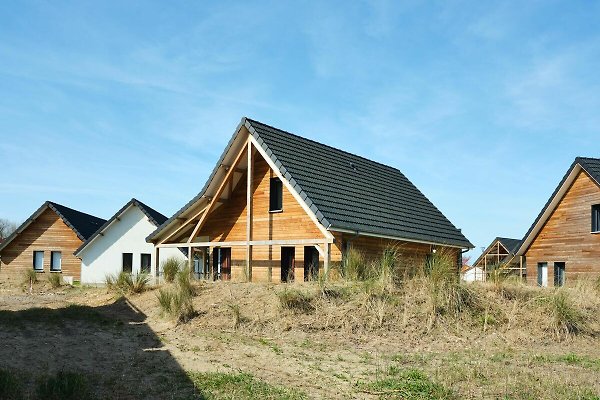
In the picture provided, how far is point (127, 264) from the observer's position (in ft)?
119

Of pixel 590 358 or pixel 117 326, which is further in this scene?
pixel 117 326

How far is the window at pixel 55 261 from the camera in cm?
3916

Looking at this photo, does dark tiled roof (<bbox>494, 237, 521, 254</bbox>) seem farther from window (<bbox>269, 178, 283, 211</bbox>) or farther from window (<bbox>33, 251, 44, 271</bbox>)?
window (<bbox>33, 251, 44, 271</bbox>)

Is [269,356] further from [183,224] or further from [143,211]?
[143,211]

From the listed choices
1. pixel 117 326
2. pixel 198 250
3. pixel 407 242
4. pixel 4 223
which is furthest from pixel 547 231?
pixel 4 223

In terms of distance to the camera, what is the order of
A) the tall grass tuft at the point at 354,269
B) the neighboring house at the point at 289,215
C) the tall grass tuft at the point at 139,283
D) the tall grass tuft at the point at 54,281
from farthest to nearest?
the tall grass tuft at the point at 54,281 < the neighboring house at the point at 289,215 < the tall grass tuft at the point at 139,283 < the tall grass tuft at the point at 354,269

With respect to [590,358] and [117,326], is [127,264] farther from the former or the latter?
[590,358]

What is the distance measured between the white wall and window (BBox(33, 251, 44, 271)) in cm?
383

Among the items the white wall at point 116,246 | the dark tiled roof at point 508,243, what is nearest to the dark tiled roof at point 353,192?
the white wall at point 116,246

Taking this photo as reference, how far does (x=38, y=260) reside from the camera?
A: 39.2 meters

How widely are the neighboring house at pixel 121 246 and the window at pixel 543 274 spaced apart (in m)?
19.1

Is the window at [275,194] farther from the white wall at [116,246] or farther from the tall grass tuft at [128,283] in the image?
the white wall at [116,246]

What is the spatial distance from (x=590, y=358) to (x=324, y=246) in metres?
9.21

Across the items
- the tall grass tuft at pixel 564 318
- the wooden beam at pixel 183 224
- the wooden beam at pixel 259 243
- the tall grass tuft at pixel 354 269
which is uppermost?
the wooden beam at pixel 183 224
